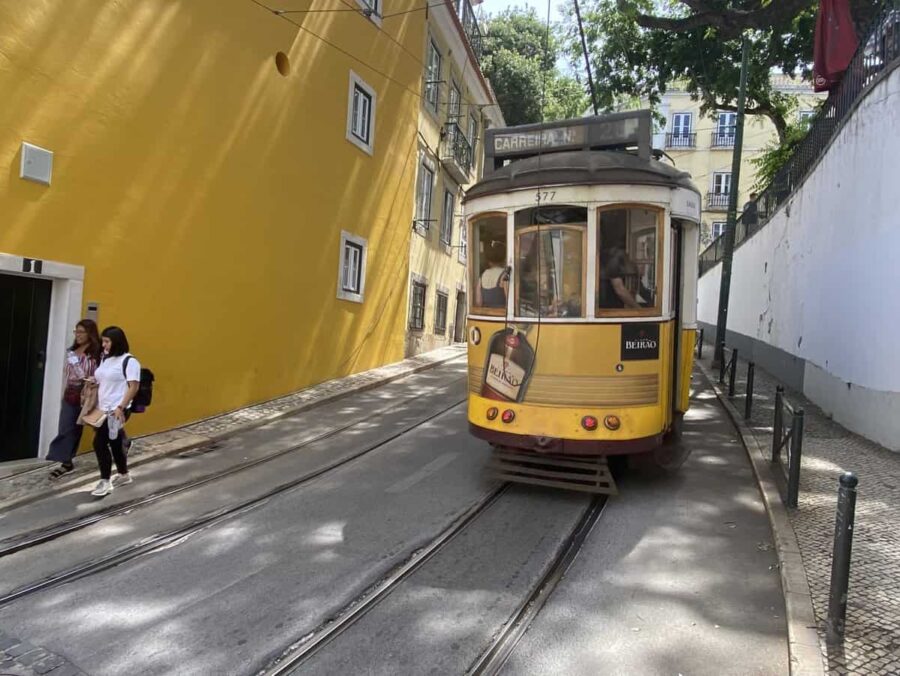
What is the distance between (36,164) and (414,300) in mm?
11244

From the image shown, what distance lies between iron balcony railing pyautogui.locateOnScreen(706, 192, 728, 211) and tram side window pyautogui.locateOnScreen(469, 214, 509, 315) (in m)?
37.7

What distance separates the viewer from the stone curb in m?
3.29

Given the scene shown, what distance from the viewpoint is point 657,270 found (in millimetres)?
5973

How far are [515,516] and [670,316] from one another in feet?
7.94

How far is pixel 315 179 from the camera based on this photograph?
1147 centimetres

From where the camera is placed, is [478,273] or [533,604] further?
[478,273]

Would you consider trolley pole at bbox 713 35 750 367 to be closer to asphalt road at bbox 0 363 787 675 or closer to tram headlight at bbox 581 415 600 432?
asphalt road at bbox 0 363 787 675

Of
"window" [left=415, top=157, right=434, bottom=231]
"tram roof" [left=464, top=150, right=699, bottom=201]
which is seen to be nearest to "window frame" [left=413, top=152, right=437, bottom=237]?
"window" [left=415, top=157, right=434, bottom=231]

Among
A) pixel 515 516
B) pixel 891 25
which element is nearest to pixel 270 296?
pixel 515 516

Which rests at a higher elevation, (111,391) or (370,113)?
(370,113)

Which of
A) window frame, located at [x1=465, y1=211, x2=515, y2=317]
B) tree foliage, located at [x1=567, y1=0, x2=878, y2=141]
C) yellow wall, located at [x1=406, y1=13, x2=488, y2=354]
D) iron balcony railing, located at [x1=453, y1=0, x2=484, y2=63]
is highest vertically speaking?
iron balcony railing, located at [x1=453, y1=0, x2=484, y2=63]

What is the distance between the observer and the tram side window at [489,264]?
6.25m

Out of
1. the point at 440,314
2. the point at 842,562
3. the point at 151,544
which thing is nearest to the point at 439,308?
the point at 440,314

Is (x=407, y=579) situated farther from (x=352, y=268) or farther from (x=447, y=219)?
(x=447, y=219)
